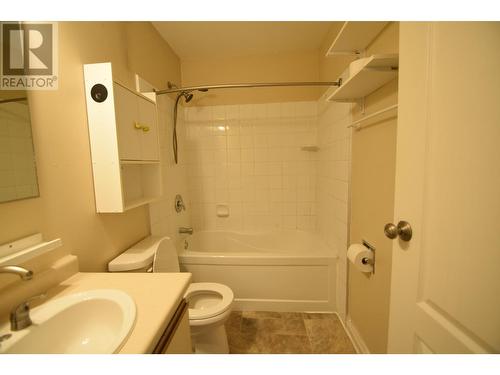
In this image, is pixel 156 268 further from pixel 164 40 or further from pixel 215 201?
pixel 164 40

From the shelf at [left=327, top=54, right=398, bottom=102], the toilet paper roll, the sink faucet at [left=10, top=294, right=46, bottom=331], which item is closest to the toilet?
the sink faucet at [left=10, top=294, right=46, bottom=331]

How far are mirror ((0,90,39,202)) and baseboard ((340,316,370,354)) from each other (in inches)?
77.5

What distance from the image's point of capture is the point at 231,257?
6.00 ft

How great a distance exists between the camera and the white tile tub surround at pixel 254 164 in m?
2.42

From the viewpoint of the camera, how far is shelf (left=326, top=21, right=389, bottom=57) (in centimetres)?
106

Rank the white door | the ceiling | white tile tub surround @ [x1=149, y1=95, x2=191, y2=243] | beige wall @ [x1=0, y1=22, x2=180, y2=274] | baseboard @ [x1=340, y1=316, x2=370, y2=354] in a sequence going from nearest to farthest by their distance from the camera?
1. the white door
2. beige wall @ [x1=0, y1=22, x2=180, y2=274]
3. baseboard @ [x1=340, y1=316, x2=370, y2=354]
4. white tile tub surround @ [x1=149, y1=95, x2=191, y2=243]
5. the ceiling

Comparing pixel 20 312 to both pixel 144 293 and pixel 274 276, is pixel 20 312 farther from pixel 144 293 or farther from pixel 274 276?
pixel 274 276

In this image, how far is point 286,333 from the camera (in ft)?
5.24

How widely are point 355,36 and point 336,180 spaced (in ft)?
3.38

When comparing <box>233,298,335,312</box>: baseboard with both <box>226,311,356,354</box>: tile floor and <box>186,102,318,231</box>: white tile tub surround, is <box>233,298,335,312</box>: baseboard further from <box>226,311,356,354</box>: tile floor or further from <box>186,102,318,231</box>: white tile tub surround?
<box>186,102,318,231</box>: white tile tub surround

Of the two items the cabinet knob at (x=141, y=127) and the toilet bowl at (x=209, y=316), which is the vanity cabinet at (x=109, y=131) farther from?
the toilet bowl at (x=209, y=316)

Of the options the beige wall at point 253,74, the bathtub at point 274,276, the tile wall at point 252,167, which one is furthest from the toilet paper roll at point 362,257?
the beige wall at point 253,74

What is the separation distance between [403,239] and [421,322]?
24cm
